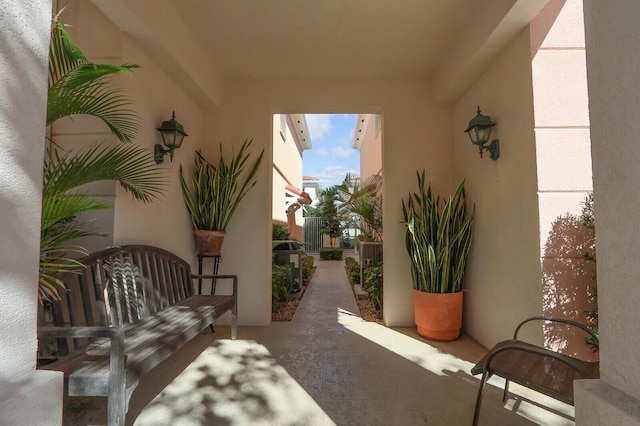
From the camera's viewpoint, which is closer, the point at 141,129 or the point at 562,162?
the point at 562,162

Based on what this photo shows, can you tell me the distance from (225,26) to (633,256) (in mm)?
3626

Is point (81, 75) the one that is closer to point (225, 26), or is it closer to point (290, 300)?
point (225, 26)

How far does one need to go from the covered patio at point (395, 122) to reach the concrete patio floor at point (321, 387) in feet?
0.29

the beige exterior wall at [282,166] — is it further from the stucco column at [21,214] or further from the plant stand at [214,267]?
the stucco column at [21,214]

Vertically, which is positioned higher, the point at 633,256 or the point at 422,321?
the point at 633,256

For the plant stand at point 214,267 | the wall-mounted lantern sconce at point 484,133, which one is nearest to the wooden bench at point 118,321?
the plant stand at point 214,267

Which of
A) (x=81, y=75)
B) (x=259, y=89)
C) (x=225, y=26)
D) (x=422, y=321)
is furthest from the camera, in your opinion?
(x=259, y=89)

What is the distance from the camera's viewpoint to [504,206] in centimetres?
282

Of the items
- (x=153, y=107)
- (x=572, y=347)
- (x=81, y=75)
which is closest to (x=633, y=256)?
(x=572, y=347)

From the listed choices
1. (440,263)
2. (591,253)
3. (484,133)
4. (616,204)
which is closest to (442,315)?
(440,263)

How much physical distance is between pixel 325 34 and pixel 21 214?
3150 millimetres

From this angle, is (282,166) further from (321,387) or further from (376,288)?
(321,387)

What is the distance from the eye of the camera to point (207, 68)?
12.1ft

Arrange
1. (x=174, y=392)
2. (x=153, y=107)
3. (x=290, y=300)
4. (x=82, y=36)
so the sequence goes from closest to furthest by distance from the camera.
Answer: (x=174, y=392)
(x=82, y=36)
(x=153, y=107)
(x=290, y=300)
